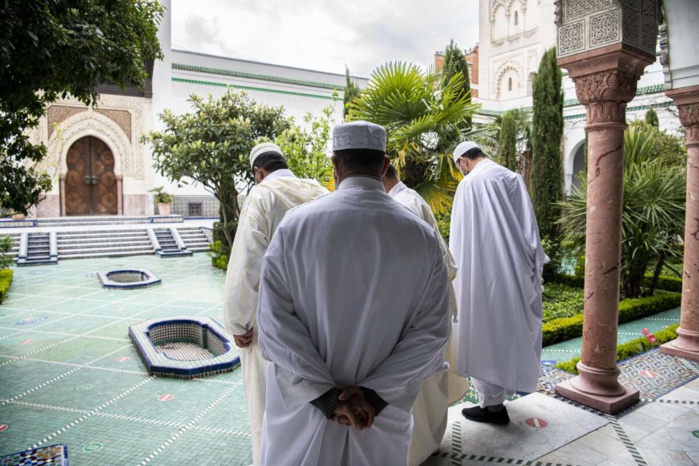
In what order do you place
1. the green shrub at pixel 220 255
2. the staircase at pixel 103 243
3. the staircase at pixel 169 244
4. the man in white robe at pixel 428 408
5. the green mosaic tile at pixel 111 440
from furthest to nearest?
the staircase at pixel 169 244 → the staircase at pixel 103 243 → the green shrub at pixel 220 255 → the green mosaic tile at pixel 111 440 → the man in white robe at pixel 428 408

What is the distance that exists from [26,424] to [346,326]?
272cm

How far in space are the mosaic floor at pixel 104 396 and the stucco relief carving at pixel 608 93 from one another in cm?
271

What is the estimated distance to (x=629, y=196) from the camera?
20.9 feet

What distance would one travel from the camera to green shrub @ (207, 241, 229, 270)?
9.90 meters

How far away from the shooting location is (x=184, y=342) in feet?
18.1

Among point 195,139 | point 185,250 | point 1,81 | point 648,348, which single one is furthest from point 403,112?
point 185,250

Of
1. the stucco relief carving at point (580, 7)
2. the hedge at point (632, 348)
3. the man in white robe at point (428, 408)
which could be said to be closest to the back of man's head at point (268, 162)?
the man in white robe at point (428, 408)

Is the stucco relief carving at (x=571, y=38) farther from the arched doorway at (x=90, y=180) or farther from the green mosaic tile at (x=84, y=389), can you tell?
the arched doorway at (x=90, y=180)

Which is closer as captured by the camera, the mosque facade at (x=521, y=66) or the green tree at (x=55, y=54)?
the green tree at (x=55, y=54)

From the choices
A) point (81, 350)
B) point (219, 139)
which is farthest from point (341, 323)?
point (219, 139)

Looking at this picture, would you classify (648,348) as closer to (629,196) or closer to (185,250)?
(629,196)

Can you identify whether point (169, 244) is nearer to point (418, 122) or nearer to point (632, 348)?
point (418, 122)

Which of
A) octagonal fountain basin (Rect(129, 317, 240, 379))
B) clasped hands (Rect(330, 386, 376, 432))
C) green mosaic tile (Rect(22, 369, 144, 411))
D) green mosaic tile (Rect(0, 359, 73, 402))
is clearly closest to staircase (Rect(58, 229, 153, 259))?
octagonal fountain basin (Rect(129, 317, 240, 379))

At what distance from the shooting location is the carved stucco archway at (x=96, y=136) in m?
14.8
